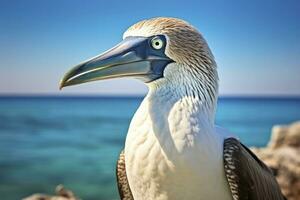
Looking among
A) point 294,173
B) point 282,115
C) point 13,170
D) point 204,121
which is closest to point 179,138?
point 204,121

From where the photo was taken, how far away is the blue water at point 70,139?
15.6ft

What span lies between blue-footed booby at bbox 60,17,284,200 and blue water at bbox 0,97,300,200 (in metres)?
3.08

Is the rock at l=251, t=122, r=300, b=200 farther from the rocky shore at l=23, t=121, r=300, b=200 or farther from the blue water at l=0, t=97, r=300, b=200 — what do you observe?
the blue water at l=0, t=97, r=300, b=200

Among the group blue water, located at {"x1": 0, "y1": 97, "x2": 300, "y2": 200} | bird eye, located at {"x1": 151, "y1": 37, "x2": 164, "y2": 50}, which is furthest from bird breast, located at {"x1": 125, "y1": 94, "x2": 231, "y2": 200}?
blue water, located at {"x1": 0, "y1": 97, "x2": 300, "y2": 200}

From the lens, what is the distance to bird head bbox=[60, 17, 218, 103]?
1.35 metres

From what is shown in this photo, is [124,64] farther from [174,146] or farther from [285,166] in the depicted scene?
[285,166]

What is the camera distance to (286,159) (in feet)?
11.0

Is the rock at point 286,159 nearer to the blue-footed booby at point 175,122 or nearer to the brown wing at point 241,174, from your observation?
the brown wing at point 241,174

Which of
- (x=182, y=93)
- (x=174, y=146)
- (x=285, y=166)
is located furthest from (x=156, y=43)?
(x=285, y=166)

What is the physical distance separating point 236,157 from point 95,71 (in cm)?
44

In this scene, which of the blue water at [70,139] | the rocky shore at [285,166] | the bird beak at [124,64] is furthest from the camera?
the blue water at [70,139]

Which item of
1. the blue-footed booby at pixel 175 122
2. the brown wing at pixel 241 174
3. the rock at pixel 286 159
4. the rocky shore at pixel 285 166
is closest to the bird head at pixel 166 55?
the blue-footed booby at pixel 175 122

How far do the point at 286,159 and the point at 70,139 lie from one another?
3.08 meters

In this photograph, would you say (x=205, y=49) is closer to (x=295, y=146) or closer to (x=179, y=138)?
(x=179, y=138)
